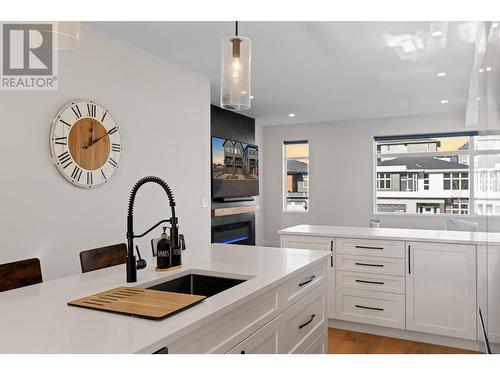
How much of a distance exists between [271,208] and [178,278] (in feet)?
20.0

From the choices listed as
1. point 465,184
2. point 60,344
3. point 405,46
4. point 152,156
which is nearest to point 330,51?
point 405,46

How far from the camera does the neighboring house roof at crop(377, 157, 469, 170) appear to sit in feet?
21.7

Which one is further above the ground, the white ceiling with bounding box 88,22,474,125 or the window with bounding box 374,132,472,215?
the white ceiling with bounding box 88,22,474,125

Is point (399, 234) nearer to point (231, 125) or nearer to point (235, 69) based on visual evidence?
point (235, 69)

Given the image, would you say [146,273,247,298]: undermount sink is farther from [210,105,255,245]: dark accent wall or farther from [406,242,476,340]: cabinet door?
[210,105,255,245]: dark accent wall

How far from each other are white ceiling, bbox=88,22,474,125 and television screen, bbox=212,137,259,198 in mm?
732

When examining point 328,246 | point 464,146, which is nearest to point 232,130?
point 328,246

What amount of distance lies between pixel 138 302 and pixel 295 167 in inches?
263

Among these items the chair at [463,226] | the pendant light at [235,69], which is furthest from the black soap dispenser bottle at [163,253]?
the chair at [463,226]

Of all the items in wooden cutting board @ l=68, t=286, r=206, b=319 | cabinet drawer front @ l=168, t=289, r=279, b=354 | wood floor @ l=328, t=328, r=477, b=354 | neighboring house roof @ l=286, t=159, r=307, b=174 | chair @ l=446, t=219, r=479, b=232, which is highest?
neighboring house roof @ l=286, t=159, r=307, b=174

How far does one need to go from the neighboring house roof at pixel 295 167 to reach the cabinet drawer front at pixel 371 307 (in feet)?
14.7

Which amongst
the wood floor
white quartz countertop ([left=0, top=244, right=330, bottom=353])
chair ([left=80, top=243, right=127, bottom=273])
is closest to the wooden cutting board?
white quartz countertop ([left=0, top=244, right=330, bottom=353])

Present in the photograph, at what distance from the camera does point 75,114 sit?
2865 mm
